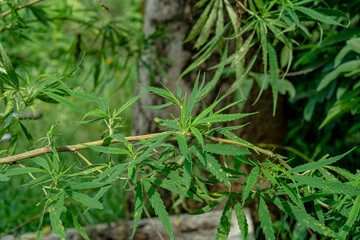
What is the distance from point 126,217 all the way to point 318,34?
126 cm

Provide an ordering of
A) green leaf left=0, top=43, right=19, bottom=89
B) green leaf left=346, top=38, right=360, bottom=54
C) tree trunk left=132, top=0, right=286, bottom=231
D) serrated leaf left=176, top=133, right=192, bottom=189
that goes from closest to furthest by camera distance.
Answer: serrated leaf left=176, top=133, right=192, bottom=189, green leaf left=0, top=43, right=19, bottom=89, green leaf left=346, top=38, right=360, bottom=54, tree trunk left=132, top=0, right=286, bottom=231

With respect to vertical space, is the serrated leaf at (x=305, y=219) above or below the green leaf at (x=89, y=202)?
below

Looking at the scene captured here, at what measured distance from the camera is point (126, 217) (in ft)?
6.97

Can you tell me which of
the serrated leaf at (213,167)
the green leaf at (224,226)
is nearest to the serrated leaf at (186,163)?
the serrated leaf at (213,167)

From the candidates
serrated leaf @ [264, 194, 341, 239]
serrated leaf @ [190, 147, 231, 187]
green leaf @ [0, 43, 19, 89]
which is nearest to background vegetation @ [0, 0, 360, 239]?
green leaf @ [0, 43, 19, 89]

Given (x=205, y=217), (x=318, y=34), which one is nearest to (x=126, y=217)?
(x=205, y=217)

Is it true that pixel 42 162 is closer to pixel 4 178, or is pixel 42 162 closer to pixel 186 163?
pixel 4 178

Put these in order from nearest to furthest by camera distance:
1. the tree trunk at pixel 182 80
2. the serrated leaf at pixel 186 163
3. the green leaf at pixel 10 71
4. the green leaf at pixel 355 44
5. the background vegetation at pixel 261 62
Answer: the serrated leaf at pixel 186 163
the green leaf at pixel 10 71
the background vegetation at pixel 261 62
the green leaf at pixel 355 44
the tree trunk at pixel 182 80

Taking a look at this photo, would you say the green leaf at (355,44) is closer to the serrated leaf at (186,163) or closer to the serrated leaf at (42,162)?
the serrated leaf at (186,163)

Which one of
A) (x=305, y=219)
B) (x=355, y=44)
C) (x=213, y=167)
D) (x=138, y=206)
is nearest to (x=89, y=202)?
(x=138, y=206)

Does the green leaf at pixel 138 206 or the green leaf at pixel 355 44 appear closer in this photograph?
the green leaf at pixel 138 206

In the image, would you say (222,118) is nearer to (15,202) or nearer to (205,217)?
(205,217)

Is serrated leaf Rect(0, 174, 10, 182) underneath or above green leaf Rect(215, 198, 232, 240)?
above

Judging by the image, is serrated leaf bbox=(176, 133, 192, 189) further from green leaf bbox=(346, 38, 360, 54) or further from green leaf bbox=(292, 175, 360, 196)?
green leaf bbox=(346, 38, 360, 54)
